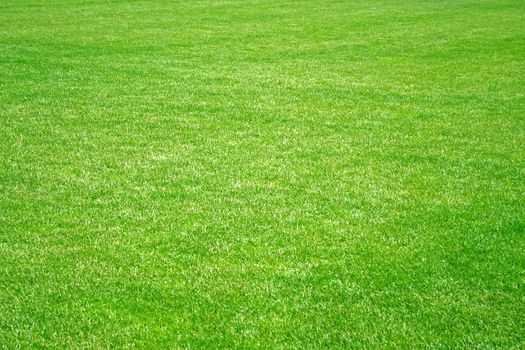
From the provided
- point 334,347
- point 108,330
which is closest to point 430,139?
point 334,347

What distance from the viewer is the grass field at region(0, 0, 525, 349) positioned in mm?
5641

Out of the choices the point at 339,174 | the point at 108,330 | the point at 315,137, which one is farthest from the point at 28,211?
the point at 315,137

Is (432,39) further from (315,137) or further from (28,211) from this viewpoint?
(28,211)

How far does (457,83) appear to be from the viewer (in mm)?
15547

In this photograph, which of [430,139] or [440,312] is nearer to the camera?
[440,312]

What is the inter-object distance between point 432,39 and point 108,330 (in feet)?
66.1

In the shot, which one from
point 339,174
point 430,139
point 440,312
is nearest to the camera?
point 440,312

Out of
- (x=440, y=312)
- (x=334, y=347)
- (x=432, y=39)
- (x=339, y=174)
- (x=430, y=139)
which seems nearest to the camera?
(x=334, y=347)

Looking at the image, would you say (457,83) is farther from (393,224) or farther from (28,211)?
(28,211)

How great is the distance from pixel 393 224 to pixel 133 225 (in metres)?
3.17

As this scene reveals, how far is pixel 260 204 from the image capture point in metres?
8.16

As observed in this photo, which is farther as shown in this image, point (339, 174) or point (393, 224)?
point (339, 174)

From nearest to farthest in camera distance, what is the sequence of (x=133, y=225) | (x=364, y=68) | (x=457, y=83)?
(x=133, y=225)
(x=457, y=83)
(x=364, y=68)

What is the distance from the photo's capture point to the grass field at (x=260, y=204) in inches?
222
